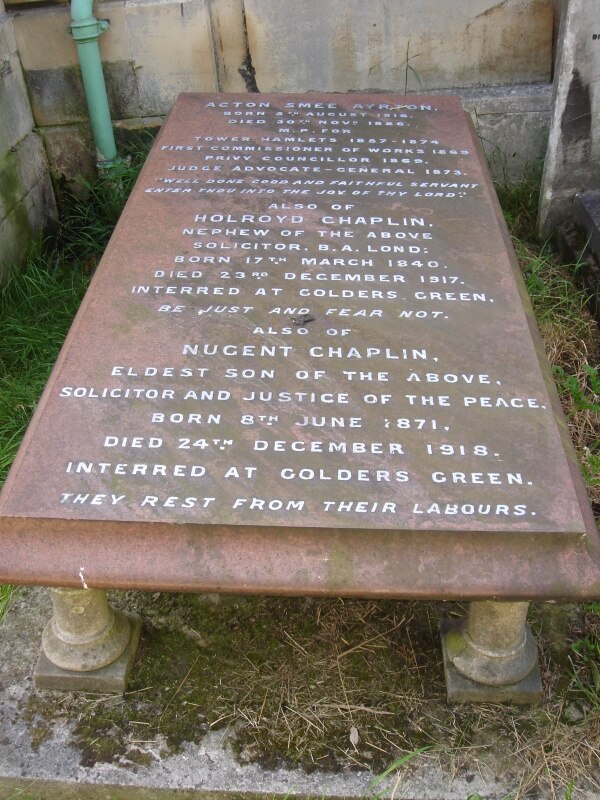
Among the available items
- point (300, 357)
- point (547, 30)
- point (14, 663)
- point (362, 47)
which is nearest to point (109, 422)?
point (300, 357)

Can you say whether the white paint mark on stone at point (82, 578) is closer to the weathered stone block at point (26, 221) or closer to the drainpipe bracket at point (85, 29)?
the weathered stone block at point (26, 221)

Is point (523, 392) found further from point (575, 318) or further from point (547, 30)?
point (547, 30)

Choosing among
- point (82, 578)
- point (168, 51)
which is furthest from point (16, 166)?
point (82, 578)

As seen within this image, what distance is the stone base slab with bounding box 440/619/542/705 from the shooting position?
6.18 ft

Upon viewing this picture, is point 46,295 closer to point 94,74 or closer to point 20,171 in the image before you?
point 20,171

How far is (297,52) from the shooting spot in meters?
3.64

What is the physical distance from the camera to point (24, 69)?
12.1ft

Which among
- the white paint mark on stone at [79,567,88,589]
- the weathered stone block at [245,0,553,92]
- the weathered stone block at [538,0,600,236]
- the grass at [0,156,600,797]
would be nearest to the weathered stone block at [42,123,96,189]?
the weathered stone block at [245,0,553,92]

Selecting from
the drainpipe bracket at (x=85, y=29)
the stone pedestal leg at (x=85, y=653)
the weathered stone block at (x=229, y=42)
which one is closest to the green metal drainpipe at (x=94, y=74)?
the drainpipe bracket at (x=85, y=29)

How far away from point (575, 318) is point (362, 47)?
150 cm

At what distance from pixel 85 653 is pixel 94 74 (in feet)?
8.40

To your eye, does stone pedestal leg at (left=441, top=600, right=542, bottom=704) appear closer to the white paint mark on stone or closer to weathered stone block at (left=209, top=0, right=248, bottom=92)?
the white paint mark on stone

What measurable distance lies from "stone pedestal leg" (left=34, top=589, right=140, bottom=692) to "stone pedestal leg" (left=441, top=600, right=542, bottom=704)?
2.52 feet

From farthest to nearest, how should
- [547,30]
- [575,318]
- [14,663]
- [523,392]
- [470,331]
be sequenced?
[547,30]
[575,318]
[14,663]
[470,331]
[523,392]
